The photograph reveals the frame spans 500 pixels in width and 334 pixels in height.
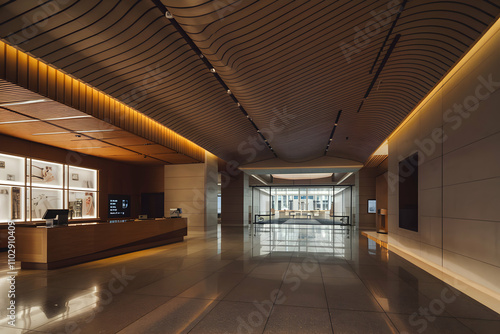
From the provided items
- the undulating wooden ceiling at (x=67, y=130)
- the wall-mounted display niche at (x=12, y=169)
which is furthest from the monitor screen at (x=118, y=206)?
the wall-mounted display niche at (x=12, y=169)

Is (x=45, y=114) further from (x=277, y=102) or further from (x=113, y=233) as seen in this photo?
(x=277, y=102)

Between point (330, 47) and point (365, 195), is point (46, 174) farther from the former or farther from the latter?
point (365, 195)

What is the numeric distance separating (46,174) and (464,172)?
42.0 ft

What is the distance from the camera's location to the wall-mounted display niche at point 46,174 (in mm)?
10391

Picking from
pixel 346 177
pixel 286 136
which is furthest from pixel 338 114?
pixel 346 177

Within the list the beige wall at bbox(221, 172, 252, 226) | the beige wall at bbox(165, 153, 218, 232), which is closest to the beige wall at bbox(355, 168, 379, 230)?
the beige wall at bbox(221, 172, 252, 226)

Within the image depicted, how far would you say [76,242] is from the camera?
23.5ft

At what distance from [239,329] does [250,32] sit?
4425mm

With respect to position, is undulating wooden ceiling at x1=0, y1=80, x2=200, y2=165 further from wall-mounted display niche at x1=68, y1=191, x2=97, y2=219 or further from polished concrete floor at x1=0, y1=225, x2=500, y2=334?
polished concrete floor at x1=0, y1=225, x2=500, y2=334

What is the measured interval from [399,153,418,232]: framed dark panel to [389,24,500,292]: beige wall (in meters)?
0.48

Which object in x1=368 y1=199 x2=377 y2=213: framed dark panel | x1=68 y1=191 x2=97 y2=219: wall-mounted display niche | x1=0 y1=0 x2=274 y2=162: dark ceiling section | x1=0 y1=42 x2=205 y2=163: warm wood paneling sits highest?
x1=0 y1=0 x2=274 y2=162: dark ceiling section

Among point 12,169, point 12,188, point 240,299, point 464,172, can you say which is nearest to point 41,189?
point 12,188

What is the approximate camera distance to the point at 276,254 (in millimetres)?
8734

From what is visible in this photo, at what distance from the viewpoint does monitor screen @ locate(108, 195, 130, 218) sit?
14135 mm
